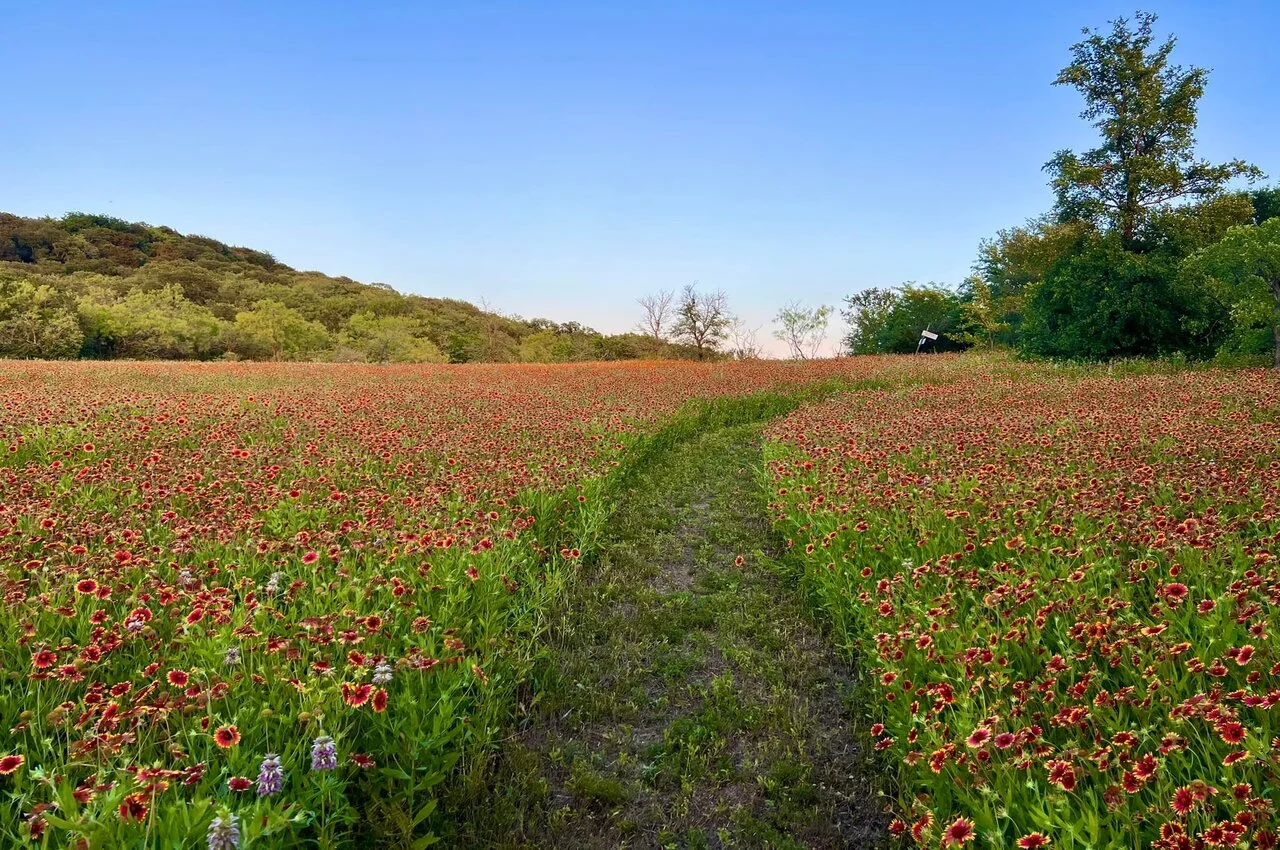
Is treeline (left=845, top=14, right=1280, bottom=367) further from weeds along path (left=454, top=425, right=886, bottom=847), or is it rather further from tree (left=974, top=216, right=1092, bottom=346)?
weeds along path (left=454, top=425, right=886, bottom=847)

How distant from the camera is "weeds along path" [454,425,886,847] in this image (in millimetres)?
3113

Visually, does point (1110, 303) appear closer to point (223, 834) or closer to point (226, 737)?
point (226, 737)

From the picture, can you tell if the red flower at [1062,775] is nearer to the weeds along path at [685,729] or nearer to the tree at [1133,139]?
the weeds along path at [685,729]

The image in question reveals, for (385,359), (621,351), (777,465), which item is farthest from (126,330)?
(777,465)

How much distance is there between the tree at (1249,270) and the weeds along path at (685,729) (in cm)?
1710

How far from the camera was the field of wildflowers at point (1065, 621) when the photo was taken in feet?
7.36

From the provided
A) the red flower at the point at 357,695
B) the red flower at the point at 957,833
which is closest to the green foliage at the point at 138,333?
the red flower at the point at 357,695

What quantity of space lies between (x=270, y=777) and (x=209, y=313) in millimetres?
53299

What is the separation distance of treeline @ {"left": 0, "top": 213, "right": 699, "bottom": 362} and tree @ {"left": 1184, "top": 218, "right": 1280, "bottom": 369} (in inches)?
1694

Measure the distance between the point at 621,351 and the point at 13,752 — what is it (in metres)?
61.4

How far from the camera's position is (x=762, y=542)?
725 cm

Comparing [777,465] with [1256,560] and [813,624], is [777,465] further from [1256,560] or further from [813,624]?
[1256,560]

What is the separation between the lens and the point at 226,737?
2244 mm

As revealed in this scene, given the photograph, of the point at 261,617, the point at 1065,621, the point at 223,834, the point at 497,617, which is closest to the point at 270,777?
the point at 223,834
